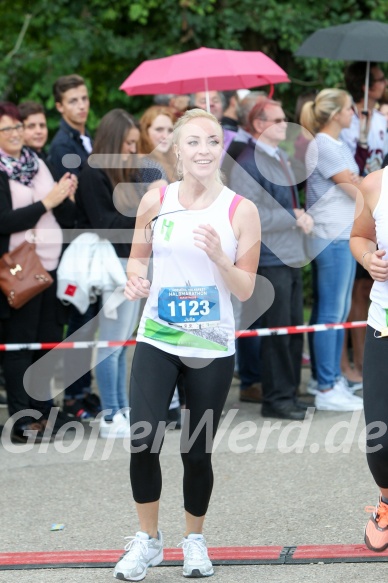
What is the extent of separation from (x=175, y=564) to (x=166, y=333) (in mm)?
1007

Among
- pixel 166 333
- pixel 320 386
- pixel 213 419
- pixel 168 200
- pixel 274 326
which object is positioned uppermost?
pixel 168 200

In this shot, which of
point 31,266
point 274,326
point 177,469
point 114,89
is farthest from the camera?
point 114,89

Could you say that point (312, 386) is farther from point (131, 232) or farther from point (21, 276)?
point (21, 276)

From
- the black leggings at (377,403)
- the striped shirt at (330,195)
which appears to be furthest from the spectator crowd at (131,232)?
the black leggings at (377,403)

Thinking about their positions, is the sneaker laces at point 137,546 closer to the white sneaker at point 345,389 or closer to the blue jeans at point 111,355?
Answer: the blue jeans at point 111,355

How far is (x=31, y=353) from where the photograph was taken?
7.44 metres

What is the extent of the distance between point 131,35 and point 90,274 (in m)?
6.57

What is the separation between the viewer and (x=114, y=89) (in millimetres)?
13227

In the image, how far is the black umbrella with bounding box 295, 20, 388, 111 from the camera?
334 inches

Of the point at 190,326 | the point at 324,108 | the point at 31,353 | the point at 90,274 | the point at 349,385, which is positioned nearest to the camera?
the point at 190,326

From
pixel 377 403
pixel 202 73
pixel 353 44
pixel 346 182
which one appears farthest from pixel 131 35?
pixel 377 403

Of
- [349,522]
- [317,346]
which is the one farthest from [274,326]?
[349,522]

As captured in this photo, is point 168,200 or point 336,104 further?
point 336,104

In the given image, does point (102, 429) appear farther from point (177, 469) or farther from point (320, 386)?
point (320, 386)
